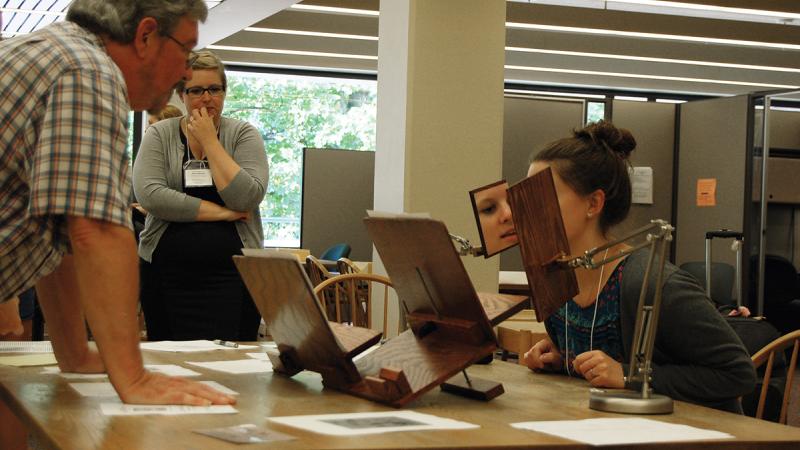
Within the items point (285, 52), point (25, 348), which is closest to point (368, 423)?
point (25, 348)

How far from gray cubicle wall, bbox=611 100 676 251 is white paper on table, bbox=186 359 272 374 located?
5.96 meters

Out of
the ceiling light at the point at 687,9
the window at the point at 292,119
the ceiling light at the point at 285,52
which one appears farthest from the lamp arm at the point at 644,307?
the window at the point at 292,119

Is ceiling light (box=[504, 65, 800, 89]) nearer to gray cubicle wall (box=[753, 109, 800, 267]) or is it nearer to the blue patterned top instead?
gray cubicle wall (box=[753, 109, 800, 267])

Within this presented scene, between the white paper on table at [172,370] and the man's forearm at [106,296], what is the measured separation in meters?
0.31

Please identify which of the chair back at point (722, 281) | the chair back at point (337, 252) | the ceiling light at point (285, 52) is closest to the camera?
the chair back at point (722, 281)

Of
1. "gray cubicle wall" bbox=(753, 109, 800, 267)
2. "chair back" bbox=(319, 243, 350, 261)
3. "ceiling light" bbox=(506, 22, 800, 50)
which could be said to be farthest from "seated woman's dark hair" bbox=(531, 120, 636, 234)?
"ceiling light" bbox=(506, 22, 800, 50)

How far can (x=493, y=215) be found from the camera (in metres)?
1.54

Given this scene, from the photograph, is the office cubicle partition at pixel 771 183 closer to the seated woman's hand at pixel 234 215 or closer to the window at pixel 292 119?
the window at pixel 292 119

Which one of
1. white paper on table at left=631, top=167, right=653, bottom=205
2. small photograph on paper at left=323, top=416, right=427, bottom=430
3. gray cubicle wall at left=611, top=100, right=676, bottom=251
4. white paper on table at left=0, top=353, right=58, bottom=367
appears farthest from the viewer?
gray cubicle wall at left=611, top=100, right=676, bottom=251

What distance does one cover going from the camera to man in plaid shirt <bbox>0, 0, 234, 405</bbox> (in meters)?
1.29

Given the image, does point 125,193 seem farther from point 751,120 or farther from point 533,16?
point 533,16

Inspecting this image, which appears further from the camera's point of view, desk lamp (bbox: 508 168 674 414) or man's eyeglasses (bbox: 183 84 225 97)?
man's eyeglasses (bbox: 183 84 225 97)

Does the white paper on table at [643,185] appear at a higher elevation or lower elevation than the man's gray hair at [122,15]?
lower

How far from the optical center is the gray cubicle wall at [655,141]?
24.3 feet
